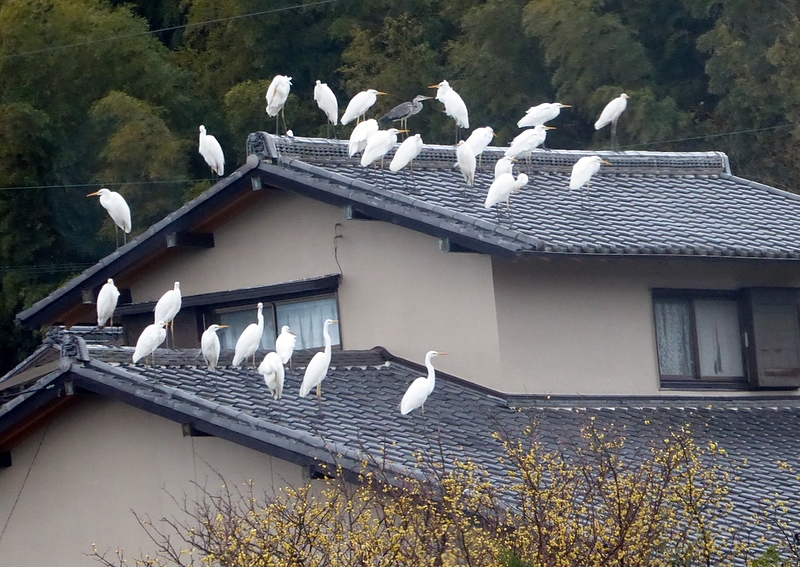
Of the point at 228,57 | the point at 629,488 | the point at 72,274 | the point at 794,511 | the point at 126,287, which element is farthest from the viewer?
the point at 228,57

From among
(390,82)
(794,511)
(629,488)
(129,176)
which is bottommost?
(794,511)

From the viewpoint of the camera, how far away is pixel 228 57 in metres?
27.9

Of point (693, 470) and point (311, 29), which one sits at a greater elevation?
point (311, 29)

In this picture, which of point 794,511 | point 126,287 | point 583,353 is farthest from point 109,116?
point 794,511

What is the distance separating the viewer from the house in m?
10.2

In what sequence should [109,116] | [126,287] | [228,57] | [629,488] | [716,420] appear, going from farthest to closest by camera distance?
1. [228,57]
2. [109,116]
3. [126,287]
4. [716,420]
5. [629,488]

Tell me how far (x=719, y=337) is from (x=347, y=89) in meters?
13.8

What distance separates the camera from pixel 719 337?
1359 cm

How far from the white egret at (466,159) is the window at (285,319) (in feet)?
5.64

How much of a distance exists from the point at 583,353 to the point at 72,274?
1420 centimetres

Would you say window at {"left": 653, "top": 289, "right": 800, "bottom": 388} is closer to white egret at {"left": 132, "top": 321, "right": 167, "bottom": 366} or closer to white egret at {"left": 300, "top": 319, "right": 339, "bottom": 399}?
white egret at {"left": 300, "top": 319, "right": 339, "bottom": 399}

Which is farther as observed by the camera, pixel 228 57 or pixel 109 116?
pixel 228 57

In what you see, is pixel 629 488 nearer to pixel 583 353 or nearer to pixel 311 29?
pixel 583 353

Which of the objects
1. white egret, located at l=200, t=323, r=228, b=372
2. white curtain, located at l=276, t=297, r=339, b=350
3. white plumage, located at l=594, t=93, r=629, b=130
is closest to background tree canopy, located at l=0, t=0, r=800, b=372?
white plumage, located at l=594, t=93, r=629, b=130
